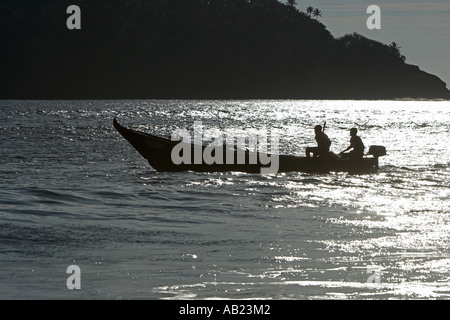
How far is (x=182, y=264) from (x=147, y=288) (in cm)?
171

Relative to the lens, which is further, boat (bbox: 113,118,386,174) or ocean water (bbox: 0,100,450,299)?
boat (bbox: 113,118,386,174)

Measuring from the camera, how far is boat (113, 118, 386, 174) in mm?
27689

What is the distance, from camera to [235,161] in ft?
93.3

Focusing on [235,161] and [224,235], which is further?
[235,161]

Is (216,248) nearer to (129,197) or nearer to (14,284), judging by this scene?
(14,284)

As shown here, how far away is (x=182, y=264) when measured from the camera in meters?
12.6

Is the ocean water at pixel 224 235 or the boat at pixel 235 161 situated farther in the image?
the boat at pixel 235 161

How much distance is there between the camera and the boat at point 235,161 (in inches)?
1090

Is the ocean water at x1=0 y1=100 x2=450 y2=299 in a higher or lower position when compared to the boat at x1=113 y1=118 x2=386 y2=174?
lower

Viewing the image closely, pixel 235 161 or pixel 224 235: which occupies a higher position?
pixel 235 161

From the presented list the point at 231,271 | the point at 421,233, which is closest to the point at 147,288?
the point at 231,271

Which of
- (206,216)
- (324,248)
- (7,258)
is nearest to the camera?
(7,258)

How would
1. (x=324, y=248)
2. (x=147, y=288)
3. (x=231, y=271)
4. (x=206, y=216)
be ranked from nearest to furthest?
(x=147, y=288) < (x=231, y=271) < (x=324, y=248) < (x=206, y=216)

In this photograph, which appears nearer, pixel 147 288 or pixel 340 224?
pixel 147 288
